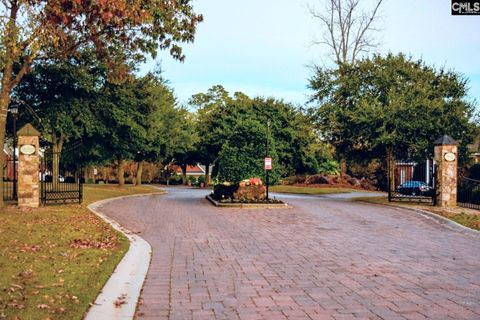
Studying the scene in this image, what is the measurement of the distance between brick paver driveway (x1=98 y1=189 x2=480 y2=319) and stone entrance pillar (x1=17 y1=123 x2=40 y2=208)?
5851 millimetres

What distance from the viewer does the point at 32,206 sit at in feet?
60.5

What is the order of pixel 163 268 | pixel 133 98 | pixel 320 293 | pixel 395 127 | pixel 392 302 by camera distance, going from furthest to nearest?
pixel 133 98 < pixel 395 127 < pixel 163 268 < pixel 320 293 < pixel 392 302

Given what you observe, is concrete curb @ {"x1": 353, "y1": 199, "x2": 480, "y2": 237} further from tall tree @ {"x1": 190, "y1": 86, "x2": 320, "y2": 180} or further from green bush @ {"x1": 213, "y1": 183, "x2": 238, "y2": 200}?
tall tree @ {"x1": 190, "y1": 86, "x2": 320, "y2": 180}

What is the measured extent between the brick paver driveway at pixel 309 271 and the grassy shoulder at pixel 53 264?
742 millimetres

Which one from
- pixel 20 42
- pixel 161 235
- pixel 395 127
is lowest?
pixel 161 235

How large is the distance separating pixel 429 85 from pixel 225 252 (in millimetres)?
19372

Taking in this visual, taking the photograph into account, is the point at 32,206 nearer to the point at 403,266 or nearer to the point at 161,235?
the point at 161,235

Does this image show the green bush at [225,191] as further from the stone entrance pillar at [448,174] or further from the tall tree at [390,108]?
the stone entrance pillar at [448,174]

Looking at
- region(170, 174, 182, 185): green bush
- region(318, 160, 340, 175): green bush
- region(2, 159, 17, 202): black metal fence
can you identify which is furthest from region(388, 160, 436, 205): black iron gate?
region(170, 174, 182, 185): green bush

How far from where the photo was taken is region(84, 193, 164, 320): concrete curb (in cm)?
520

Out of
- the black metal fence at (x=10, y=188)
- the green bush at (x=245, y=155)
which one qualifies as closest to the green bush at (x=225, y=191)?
the green bush at (x=245, y=155)

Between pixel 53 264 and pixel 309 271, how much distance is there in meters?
3.92

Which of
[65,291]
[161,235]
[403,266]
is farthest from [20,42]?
[403,266]

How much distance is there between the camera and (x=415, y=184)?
1373 inches
